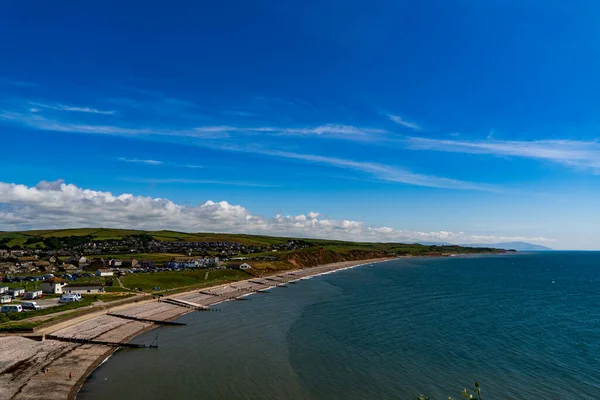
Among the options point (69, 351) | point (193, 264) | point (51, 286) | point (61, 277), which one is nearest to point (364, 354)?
point (69, 351)

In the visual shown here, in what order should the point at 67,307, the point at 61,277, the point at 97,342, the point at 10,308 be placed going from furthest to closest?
the point at 61,277
the point at 67,307
the point at 10,308
the point at 97,342

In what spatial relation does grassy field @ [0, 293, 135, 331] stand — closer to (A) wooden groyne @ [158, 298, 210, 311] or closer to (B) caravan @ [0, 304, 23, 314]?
(B) caravan @ [0, 304, 23, 314]

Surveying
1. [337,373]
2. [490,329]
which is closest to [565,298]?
[490,329]

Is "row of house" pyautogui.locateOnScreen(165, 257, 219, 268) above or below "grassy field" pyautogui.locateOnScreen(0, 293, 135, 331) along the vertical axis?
above

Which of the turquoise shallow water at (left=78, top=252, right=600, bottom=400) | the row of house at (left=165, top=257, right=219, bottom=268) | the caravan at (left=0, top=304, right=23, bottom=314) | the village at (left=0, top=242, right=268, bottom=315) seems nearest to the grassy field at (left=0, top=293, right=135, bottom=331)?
the village at (left=0, top=242, right=268, bottom=315)

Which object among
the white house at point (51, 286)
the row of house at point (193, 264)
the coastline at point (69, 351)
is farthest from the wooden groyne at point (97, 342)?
the row of house at point (193, 264)

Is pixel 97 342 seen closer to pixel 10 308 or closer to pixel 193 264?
pixel 10 308
